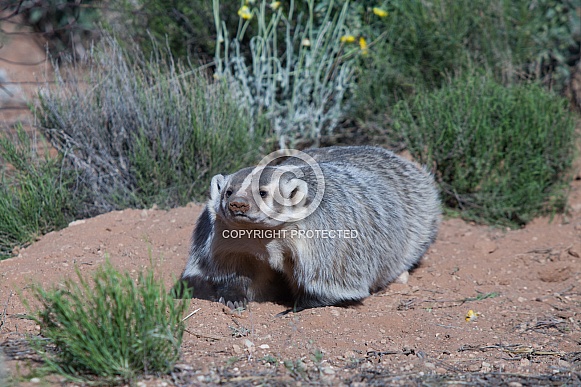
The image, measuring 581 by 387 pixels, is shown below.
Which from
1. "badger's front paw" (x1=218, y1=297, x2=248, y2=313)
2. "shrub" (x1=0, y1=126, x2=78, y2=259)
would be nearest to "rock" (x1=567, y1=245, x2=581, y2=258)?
"badger's front paw" (x1=218, y1=297, x2=248, y2=313)

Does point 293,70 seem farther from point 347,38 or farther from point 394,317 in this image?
point 394,317

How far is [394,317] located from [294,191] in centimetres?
78

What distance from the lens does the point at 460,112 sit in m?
4.61

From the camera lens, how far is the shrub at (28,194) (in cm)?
396

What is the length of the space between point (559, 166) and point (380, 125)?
1361 mm

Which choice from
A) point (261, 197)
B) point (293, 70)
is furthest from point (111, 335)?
point (293, 70)

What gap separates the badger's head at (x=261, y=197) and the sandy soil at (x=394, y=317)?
369mm

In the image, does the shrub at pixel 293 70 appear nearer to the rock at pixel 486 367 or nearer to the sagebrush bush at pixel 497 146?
the sagebrush bush at pixel 497 146

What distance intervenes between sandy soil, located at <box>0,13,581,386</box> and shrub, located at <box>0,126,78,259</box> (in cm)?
15

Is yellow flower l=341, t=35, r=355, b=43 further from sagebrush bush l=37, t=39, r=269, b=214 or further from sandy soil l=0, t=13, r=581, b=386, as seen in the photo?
sandy soil l=0, t=13, r=581, b=386

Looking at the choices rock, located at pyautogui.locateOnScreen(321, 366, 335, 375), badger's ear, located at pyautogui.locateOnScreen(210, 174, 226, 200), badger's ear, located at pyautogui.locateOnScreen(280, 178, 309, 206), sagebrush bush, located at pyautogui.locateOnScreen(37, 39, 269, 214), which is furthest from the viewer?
sagebrush bush, located at pyautogui.locateOnScreen(37, 39, 269, 214)

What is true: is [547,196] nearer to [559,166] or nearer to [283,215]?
[559,166]

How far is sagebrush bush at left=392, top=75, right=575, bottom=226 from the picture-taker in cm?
459

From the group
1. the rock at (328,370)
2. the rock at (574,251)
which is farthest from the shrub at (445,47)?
the rock at (328,370)
